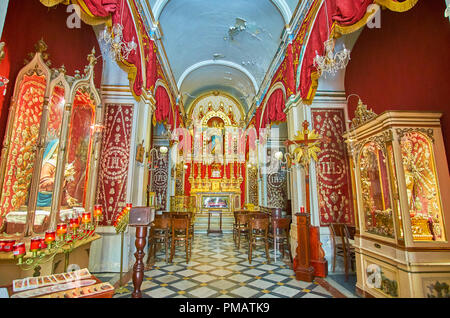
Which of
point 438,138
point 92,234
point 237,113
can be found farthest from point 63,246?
point 237,113

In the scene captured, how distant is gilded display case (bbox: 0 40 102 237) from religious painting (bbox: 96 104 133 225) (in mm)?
653

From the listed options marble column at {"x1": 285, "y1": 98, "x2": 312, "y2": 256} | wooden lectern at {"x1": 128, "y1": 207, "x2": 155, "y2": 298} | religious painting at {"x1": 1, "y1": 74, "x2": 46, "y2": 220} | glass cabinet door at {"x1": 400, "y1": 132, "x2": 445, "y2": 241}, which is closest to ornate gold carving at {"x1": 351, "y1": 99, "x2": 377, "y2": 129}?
glass cabinet door at {"x1": 400, "y1": 132, "x2": 445, "y2": 241}

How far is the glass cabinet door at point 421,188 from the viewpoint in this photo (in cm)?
244

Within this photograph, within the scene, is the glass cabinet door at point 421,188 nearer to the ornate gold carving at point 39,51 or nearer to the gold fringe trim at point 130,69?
the gold fringe trim at point 130,69

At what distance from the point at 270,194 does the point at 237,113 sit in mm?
6179

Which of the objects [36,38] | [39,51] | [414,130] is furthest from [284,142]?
[36,38]

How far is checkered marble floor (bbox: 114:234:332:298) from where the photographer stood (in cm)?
296

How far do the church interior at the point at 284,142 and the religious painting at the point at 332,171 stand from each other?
0.9 inches

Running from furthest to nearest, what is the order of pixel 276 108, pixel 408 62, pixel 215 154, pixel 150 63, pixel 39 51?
1. pixel 215 154
2. pixel 276 108
3. pixel 150 63
4. pixel 408 62
5. pixel 39 51

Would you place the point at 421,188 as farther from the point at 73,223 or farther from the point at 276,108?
the point at 73,223

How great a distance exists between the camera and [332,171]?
4238 mm

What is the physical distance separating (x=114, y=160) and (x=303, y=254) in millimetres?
3851

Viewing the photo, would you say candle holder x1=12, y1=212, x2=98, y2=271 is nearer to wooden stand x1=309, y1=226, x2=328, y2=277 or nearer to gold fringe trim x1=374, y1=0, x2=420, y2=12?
wooden stand x1=309, y1=226, x2=328, y2=277

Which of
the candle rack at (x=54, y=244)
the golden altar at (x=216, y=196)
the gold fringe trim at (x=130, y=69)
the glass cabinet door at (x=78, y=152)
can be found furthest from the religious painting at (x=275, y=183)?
the glass cabinet door at (x=78, y=152)
